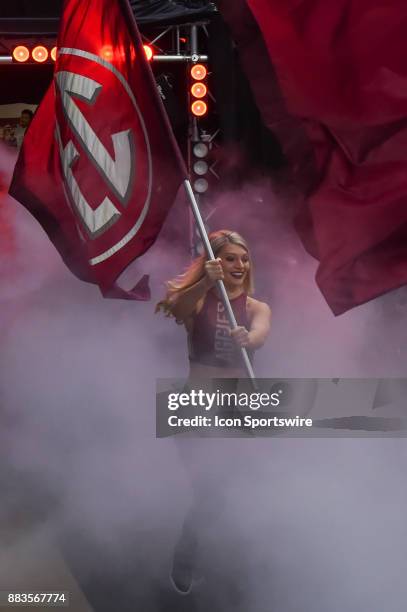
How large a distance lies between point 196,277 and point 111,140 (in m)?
0.85

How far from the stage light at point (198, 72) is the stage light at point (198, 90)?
0.05 meters

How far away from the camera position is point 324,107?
304 centimetres

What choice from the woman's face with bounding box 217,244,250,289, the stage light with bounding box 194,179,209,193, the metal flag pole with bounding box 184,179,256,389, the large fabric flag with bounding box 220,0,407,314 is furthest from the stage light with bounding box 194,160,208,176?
the large fabric flag with bounding box 220,0,407,314

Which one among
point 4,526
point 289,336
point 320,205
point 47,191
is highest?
point 320,205

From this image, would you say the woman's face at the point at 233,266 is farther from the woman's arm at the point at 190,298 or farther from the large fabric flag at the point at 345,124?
the large fabric flag at the point at 345,124

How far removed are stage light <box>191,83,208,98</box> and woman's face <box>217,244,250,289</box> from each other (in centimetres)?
363

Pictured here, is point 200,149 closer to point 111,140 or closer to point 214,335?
point 214,335

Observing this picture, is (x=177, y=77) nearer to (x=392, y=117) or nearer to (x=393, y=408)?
(x=393, y=408)

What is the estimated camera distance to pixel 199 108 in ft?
25.4

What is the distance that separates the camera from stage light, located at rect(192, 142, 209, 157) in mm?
7829

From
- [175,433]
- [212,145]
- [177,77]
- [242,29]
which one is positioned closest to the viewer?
[242,29]

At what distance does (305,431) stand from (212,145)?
4.01m

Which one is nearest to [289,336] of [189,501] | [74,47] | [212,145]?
[189,501]

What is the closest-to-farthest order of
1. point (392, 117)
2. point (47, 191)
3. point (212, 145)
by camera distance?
1. point (392, 117)
2. point (47, 191)
3. point (212, 145)
